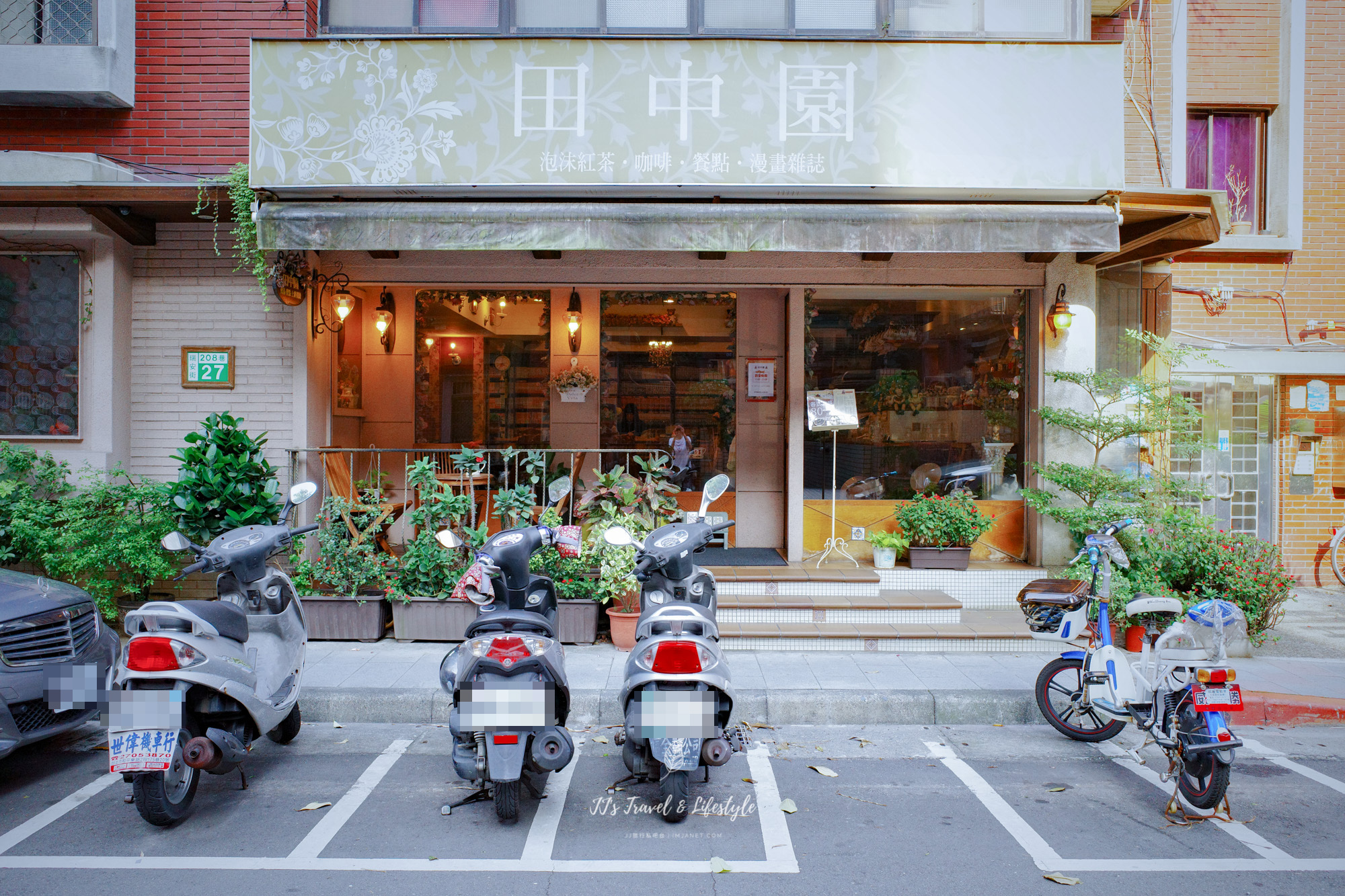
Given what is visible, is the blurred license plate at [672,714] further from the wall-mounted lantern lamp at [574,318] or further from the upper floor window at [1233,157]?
the upper floor window at [1233,157]

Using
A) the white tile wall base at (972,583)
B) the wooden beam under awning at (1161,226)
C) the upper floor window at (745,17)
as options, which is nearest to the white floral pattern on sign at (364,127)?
the upper floor window at (745,17)

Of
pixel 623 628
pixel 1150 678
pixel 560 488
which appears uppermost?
pixel 560 488

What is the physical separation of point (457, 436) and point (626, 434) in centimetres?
242

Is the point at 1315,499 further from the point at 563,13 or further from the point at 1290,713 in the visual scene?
the point at 563,13

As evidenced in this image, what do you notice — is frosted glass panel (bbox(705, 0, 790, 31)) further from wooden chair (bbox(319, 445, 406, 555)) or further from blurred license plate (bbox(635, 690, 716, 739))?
blurred license plate (bbox(635, 690, 716, 739))

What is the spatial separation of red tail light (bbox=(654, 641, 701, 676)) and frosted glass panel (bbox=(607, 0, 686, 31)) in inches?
261

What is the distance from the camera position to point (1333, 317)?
32.3 ft

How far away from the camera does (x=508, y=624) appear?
4148mm

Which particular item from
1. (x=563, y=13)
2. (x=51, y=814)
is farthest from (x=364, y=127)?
(x=51, y=814)

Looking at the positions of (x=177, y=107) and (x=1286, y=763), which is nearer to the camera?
(x=1286, y=763)

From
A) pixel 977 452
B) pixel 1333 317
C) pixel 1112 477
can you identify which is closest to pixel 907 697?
pixel 1112 477

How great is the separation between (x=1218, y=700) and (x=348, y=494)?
24.7 ft

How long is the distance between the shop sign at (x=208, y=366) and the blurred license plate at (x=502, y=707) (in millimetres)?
5845

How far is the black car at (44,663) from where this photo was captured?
443 centimetres
